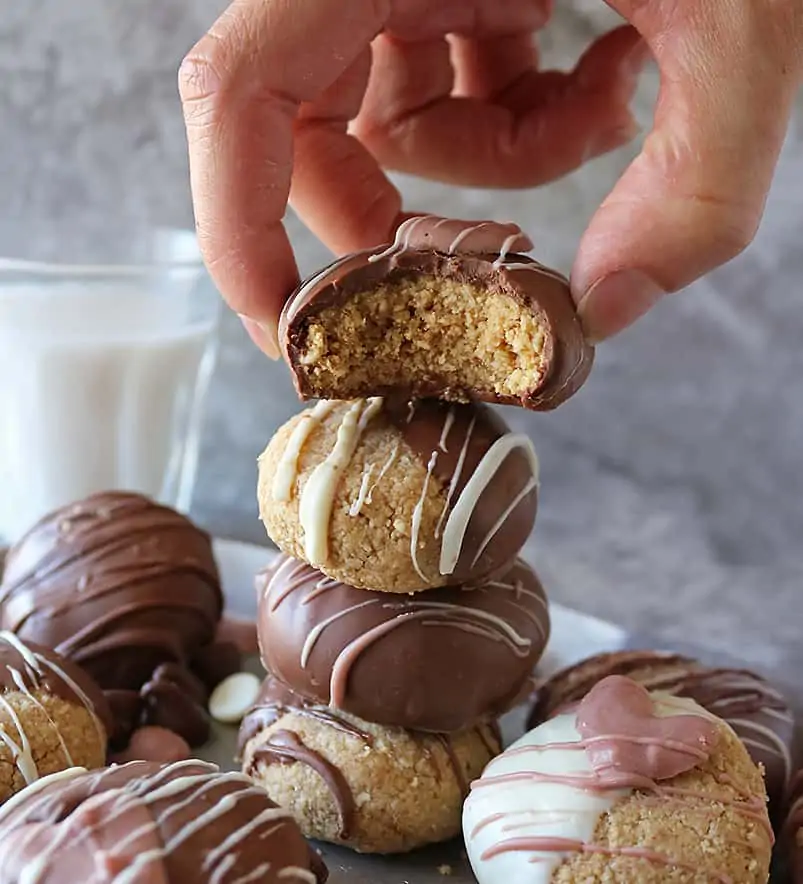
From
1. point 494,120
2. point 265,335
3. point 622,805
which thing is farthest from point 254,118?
point 622,805

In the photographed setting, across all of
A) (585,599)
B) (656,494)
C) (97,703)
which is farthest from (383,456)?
(656,494)

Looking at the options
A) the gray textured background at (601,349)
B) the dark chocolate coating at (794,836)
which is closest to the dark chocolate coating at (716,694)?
the dark chocolate coating at (794,836)

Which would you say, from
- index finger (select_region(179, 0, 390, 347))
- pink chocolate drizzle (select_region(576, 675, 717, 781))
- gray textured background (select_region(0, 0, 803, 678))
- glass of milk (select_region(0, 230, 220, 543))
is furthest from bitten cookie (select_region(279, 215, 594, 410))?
gray textured background (select_region(0, 0, 803, 678))

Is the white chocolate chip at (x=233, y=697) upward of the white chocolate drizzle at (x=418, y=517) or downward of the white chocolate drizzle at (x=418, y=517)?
downward

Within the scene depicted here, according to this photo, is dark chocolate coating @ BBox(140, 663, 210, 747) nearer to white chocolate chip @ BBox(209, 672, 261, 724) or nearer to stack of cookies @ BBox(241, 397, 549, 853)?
white chocolate chip @ BBox(209, 672, 261, 724)

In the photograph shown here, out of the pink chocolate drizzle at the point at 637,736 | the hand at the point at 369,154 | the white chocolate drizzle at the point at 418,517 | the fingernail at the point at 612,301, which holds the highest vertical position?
the hand at the point at 369,154

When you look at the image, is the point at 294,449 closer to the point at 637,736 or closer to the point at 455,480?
the point at 455,480

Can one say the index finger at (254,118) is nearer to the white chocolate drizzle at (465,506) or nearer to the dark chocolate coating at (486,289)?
the dark chocolate coating at (486,289)
